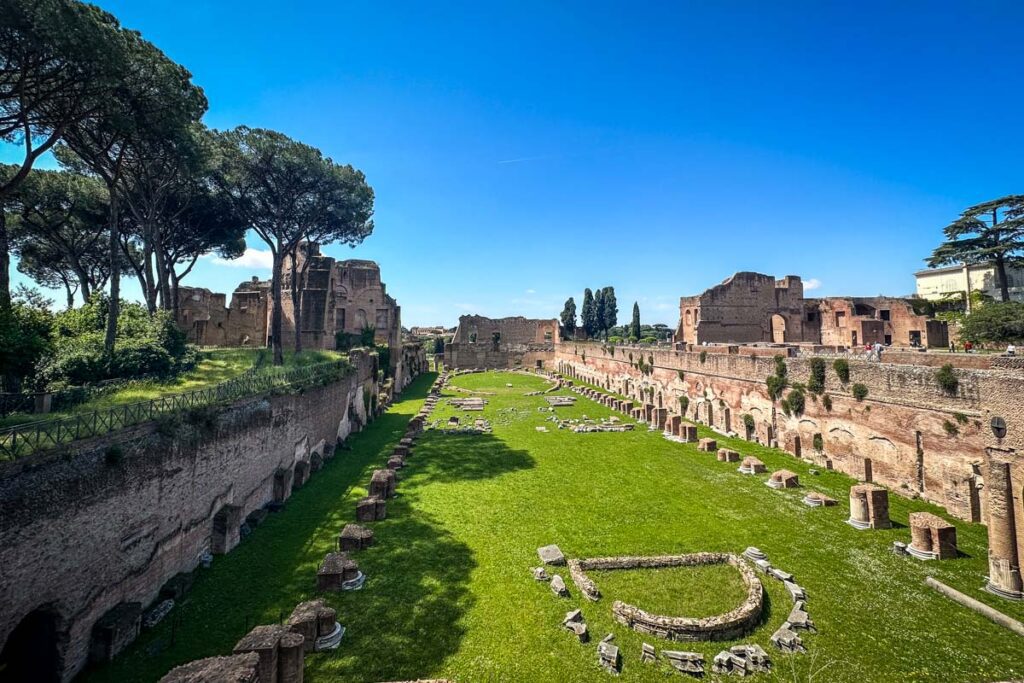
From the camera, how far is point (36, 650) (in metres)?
5.93

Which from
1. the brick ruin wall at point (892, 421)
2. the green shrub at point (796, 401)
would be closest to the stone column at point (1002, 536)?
the brick ruin wall at point (892, 421)

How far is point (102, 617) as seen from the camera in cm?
660

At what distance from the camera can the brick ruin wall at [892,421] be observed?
9.89m

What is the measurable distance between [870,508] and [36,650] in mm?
14500

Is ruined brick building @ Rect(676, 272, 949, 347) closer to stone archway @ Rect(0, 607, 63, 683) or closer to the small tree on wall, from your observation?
the small tree on wall

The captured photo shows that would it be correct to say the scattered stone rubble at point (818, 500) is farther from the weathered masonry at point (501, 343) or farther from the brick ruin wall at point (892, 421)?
the weathered masonry at point (501, 343)

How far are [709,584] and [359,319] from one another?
3386cm

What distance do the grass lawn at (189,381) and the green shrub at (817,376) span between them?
17710mm

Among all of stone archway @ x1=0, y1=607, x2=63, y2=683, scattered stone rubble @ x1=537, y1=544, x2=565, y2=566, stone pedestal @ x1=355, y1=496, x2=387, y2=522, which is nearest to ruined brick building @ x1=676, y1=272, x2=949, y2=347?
scattered stone rubble @ x1=537, y1=544, x2=565, y2=566

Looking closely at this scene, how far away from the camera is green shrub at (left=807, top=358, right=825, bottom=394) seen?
48.2ft

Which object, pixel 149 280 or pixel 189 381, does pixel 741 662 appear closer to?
pixel 189 381

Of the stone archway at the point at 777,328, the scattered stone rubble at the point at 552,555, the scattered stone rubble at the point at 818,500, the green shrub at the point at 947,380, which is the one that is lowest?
the scattered stone rubble at the point at 552,555

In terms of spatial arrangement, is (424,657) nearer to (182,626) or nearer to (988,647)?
(182,626)

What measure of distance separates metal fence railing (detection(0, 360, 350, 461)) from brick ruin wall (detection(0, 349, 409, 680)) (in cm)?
16
